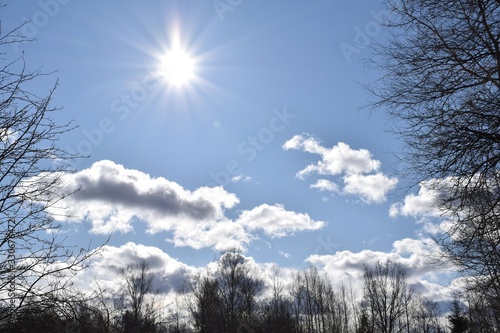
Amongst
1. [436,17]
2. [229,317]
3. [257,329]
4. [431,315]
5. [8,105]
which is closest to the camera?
[8,105]

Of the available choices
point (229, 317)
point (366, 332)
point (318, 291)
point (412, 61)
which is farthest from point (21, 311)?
point (318, 291)

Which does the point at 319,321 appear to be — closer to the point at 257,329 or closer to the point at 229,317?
the point at 229,317

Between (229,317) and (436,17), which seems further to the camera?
(229,317)

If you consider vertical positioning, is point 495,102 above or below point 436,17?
below

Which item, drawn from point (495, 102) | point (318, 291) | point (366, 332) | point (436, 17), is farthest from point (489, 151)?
point (318, 291)

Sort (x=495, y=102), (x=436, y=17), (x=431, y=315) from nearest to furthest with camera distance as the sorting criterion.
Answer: (x=495, y=102), (x=436, y=17), (x=431, y=315)

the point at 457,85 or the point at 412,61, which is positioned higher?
the point at 412,61

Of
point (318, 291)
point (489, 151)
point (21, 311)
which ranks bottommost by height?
point (21, 311)

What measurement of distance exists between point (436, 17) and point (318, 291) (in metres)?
59.6

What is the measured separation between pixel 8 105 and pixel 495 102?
17.8 feet

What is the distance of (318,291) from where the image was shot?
198 feet

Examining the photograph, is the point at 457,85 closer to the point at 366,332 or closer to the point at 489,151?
the point at 489,151

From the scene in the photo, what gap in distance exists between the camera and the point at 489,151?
4.79 metres

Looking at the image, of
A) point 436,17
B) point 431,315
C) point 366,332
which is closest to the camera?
point 436,17
